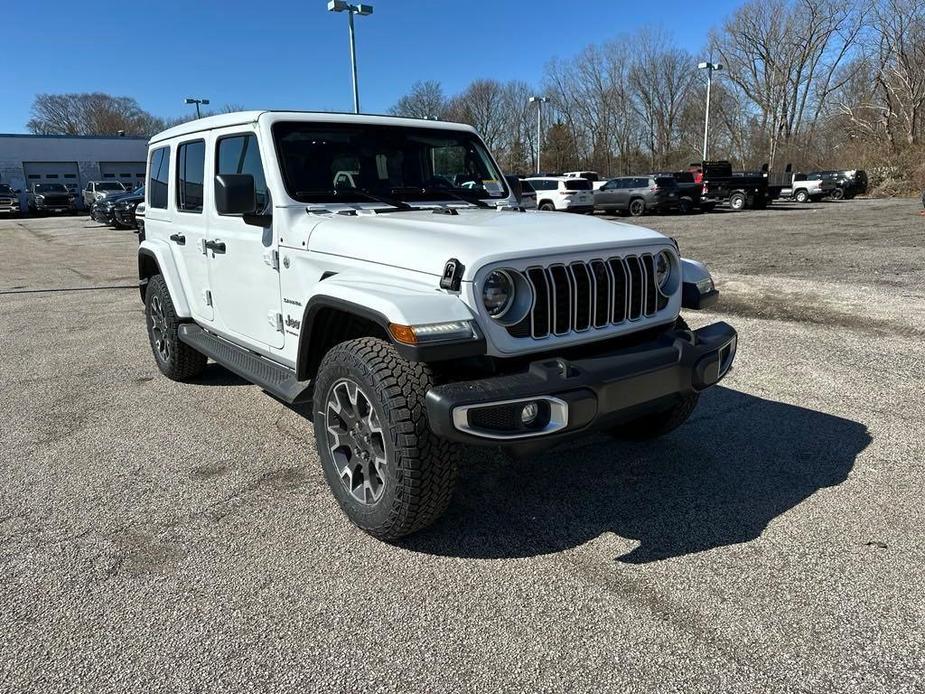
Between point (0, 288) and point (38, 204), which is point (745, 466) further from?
point (38, 204)

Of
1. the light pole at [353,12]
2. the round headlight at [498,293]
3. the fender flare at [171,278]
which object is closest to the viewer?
the round headlight at [498,293]

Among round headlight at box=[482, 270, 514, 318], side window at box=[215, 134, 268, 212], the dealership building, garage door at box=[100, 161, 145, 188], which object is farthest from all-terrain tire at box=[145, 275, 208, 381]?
garage door at box=[100, 161, 145, 188]

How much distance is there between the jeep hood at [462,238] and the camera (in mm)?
2885

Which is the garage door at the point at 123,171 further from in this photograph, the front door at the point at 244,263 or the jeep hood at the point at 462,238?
the jeep hood at the point at 462,238

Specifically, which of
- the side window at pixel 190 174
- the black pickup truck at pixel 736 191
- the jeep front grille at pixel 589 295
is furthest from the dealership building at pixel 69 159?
the jeep front grille at pixel 589 295

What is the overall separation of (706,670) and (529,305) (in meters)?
1.51

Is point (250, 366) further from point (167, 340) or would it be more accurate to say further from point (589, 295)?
point (589, 295)

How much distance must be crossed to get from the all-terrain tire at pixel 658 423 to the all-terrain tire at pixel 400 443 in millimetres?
1438

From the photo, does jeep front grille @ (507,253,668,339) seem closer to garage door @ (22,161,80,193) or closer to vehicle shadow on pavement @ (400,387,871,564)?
vehicle shadow on pavement @ (400,387,871,564)

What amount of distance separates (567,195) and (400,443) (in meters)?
24.7

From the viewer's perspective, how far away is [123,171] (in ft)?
164

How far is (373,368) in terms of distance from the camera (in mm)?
2848

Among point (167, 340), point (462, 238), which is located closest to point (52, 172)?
point (167, 340)

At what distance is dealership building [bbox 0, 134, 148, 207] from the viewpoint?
46156mm
